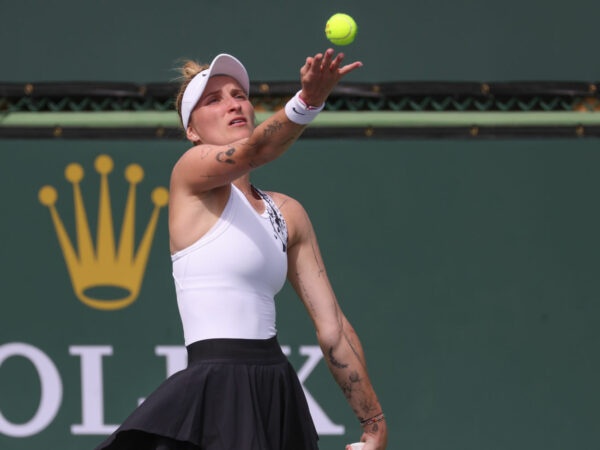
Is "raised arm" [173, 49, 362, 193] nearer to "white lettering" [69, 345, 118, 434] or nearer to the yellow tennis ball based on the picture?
the yellow tennis ball

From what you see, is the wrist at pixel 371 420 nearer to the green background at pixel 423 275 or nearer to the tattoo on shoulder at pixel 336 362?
the tattoo on shoulder at pixel 336 362

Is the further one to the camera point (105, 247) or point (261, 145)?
point (105, 247)

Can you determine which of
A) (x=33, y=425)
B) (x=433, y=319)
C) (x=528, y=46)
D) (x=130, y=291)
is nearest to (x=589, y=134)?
(x=528, y=46)

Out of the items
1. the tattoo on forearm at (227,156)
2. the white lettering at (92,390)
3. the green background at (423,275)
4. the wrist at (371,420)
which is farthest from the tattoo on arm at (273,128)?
the white lettering at (92,390)

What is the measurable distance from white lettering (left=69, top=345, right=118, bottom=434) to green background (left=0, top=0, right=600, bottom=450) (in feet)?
0.10

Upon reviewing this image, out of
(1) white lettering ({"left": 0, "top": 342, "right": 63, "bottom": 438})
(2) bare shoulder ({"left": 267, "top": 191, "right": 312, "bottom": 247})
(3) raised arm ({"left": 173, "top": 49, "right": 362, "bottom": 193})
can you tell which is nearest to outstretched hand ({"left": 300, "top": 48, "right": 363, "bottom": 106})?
(3) raised arm ({"left": 173, "top": 49, "right": 362, "bottom": 193})

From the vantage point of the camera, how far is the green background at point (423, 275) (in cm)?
457

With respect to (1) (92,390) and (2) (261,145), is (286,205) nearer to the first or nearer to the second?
(2) (261,145)

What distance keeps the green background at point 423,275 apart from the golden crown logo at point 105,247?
3 cm

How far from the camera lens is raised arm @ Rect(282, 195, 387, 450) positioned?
3.25 metres

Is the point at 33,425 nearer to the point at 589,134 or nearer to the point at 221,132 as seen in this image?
the point at 221,132

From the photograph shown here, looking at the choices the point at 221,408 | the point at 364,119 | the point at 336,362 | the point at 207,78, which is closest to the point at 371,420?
the point at 336,362

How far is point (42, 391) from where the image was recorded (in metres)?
4.60

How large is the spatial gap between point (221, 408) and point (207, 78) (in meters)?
0.89
